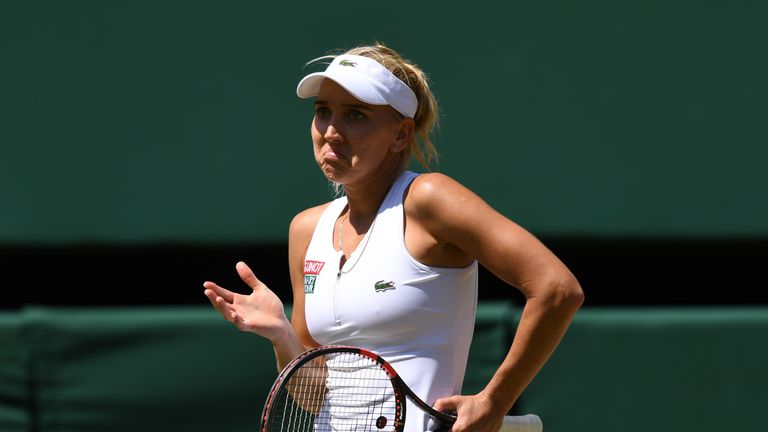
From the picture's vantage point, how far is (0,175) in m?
3.58

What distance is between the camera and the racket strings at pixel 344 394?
2037 mm

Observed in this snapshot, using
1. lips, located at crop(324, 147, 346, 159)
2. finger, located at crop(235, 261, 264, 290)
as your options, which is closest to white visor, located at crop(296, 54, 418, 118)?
lips, located at crop(324, 147, 346, 159)

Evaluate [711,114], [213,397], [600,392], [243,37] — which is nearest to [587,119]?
[711,114]

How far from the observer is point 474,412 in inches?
76.9

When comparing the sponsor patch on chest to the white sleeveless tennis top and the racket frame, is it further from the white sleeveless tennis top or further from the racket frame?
the racket frame

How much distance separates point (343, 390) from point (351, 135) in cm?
49

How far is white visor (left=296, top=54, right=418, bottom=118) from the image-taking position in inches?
83.6

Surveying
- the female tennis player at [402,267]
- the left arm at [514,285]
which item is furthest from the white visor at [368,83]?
the left arm at [514,285]

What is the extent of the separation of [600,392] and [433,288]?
4.84 ft

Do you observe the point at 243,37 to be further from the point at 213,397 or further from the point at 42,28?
the point at 213,397

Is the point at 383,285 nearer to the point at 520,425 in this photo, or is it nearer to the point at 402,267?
the point at 402,267

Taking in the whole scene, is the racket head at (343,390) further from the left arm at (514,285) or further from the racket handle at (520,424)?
the racket handle at (520,424)

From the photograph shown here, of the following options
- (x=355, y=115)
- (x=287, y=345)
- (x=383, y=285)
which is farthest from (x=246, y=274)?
(x=355, y=115)

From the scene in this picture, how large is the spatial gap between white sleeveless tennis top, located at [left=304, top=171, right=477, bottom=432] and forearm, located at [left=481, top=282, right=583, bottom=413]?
149 millimetres
